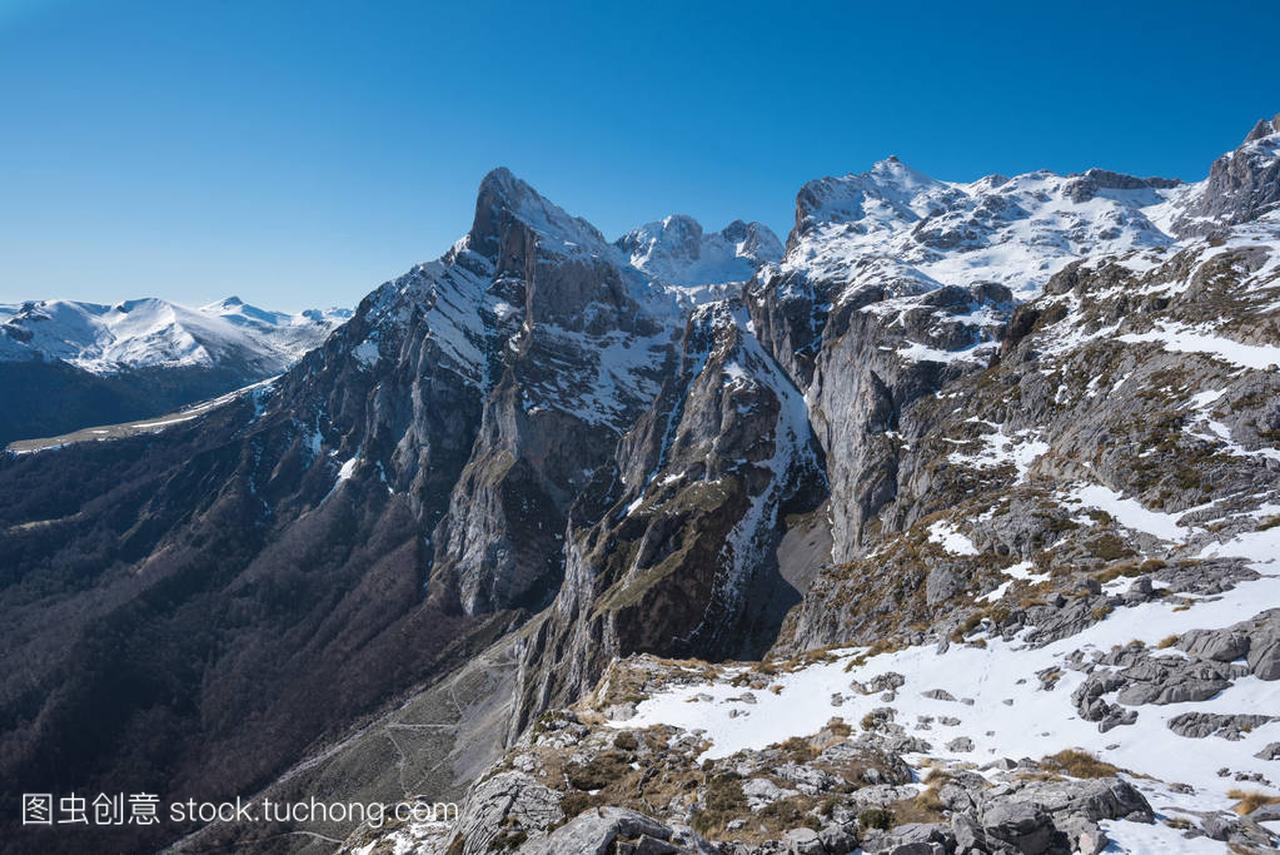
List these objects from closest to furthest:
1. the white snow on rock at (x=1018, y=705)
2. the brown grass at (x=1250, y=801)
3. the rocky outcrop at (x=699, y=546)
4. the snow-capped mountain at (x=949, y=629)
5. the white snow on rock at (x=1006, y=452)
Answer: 1. the brown grass at (x=1250, y=801)
2. the snow-capped mountain at (x=949, y=629)
3. the white snow on rock at (x=1018, y=705)
4. the white snow on rock at (x=1006, y=452)
5. the rocky outcrop at (x=699, y=546)

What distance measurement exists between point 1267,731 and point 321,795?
172732mm

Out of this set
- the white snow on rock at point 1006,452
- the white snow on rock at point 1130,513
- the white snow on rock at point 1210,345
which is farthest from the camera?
the white snow on rock at point 1006,452

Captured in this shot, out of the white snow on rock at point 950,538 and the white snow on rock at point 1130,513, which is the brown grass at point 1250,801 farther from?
the white snow on rock at point 950,538

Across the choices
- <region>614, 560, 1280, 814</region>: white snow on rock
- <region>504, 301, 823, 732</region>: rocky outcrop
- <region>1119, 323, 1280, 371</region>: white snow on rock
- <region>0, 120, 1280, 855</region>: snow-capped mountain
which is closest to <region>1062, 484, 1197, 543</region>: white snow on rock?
<region>0, 120, 1280, 855</region>: snow-capped mountain

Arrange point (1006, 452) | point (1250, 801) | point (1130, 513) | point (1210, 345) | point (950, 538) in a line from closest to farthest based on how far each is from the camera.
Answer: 1. point (1250, 801)
2. point (1130, 513)
3. point (950, 538)
4. point (1210, 345)
5. point (1006, 452)

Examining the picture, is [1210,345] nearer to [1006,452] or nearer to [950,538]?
[1006,452]

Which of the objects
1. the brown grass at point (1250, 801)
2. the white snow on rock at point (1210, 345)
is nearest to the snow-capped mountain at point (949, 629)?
the brown grass at point (1250, 801)

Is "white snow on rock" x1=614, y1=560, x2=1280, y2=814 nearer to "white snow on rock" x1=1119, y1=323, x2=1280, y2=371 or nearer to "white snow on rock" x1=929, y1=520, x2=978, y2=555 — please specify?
"white snow on rock" x1=929, y1=520, x2=978, y2=555

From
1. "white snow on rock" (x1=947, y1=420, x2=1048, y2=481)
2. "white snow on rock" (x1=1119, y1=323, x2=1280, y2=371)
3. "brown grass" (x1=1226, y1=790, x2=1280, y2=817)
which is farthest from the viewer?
"white snow on rock" (x1=947, y1=420, x2=1048, y2=481)

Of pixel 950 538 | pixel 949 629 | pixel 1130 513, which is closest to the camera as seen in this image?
pixel 949 629

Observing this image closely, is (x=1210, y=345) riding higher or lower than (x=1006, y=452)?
higher

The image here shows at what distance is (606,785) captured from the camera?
2889 centimetres

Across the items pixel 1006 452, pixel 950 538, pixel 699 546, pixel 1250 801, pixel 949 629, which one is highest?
pixel 1006 452

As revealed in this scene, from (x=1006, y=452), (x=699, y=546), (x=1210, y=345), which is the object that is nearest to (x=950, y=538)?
(x=1006, y=452)
